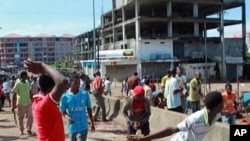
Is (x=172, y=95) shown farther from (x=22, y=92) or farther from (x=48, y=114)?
(x=48, y=114)

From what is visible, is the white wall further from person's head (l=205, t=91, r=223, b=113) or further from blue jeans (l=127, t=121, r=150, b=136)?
person's head (l=205, t=91, r=223, b=113)

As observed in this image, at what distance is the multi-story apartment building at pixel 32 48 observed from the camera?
563 feet

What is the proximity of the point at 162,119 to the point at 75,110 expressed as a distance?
415 centimetres

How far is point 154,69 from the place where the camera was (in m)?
62.6

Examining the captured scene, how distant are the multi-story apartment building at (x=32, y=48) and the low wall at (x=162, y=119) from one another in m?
158

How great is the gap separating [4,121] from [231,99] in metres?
9.25

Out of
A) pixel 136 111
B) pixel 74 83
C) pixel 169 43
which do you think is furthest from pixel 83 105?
pixel 169 43

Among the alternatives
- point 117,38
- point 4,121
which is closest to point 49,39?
point 117,38

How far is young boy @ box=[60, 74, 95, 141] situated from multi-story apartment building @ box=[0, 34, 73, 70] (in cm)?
16535

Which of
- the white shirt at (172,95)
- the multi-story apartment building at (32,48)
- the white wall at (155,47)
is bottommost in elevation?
the white shirt at (172,95)

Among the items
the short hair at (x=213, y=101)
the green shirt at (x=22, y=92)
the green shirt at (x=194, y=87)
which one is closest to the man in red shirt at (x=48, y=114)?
the short hair at (x=213, y=101)

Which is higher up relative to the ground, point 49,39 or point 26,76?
point 49,39

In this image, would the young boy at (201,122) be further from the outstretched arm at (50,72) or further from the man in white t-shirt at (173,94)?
the man in white t-shirt at (173,94)

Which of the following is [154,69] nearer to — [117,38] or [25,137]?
[117,38]
